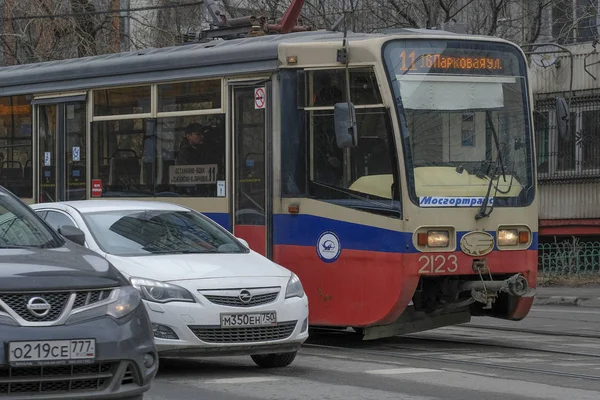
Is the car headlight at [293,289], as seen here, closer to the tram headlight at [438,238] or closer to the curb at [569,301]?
the tram headlight at [438,238]

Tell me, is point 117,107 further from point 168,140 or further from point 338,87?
point 338,87

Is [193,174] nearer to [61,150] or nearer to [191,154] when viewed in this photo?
[191,154]

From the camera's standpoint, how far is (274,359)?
38.4ft

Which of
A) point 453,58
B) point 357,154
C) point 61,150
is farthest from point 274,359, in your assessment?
point 61,150

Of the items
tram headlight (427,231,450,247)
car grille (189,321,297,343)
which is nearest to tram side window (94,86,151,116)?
tram headlight (427,231,450,247)

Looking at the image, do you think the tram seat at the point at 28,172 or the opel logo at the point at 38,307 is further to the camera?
the tram seat at the point at 28,172

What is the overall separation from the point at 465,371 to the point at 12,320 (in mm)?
5330

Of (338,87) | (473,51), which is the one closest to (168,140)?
(338,87)

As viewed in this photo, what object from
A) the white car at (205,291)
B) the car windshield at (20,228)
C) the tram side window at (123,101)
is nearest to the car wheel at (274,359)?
the white car at (205,291)

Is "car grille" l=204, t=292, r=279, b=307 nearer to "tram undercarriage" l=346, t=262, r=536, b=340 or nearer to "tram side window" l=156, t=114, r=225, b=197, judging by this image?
"tram undercarriage" l=346, t=262, r=536, b=340

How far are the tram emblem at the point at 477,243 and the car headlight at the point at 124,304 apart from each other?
6280 millimetres

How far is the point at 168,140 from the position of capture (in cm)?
1575

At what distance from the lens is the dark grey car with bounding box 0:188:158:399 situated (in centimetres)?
737

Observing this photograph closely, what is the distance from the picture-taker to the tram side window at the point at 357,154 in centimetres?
1370
